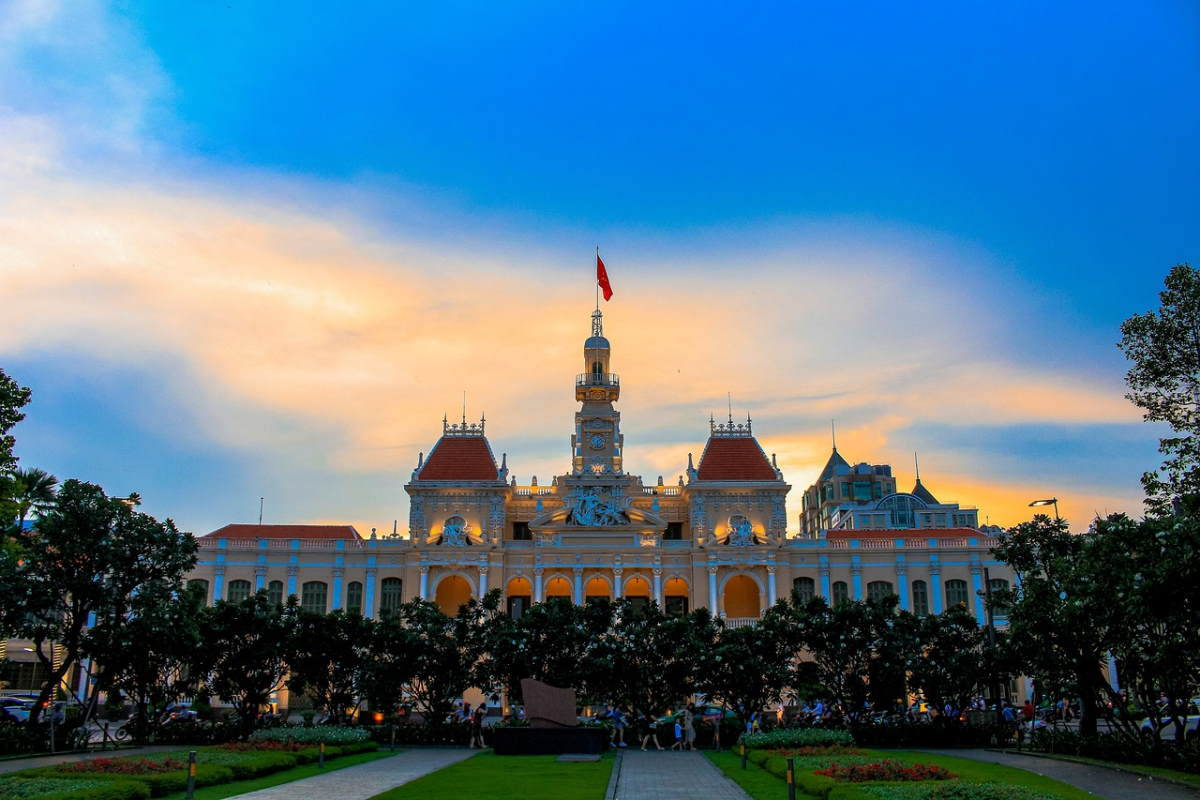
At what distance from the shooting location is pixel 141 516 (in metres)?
34.8

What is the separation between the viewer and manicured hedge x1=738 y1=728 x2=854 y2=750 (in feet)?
102

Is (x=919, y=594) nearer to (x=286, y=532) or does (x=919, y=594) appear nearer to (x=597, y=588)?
(x=597, y=588)

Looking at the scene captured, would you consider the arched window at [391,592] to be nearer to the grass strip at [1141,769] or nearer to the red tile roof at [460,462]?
the red tile roof at [460,462]

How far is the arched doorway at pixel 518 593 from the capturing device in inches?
2613

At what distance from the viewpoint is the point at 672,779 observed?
23.9m

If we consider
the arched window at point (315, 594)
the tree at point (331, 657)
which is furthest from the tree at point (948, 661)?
the arched window at point (315, 594)

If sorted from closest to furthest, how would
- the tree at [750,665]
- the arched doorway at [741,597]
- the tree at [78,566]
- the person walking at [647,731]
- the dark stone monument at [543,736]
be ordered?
the dark stone monument at [543,736] → the tree at [78,566] → the person walking at [647,731] → the tree at [750,665] → the arched doorway at [741,597]

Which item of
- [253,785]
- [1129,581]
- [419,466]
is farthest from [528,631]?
[419,466]

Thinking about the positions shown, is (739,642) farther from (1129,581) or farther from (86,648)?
(86,648)

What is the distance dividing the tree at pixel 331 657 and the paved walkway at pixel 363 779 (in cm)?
816

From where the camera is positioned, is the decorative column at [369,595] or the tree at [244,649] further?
the decorative column at [369,595]

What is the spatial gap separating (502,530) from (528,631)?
26.1 meters

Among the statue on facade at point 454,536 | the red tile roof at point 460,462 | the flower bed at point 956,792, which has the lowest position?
the flower bed at point 956,792

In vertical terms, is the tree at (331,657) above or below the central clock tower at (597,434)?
below
